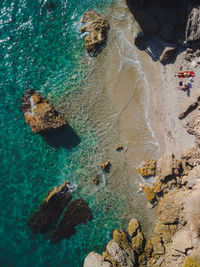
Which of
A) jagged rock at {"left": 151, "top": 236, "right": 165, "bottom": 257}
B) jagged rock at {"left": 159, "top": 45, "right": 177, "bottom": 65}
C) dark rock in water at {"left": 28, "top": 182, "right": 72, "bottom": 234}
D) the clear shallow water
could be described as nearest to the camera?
jagged rock at {"left": 159, "top": 45, "right": 177, "bottom": 65}

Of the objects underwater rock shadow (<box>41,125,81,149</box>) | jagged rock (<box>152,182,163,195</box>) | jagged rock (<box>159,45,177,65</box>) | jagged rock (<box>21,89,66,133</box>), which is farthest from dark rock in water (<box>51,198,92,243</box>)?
jagged rock (<box>159,45,177,65</box>)

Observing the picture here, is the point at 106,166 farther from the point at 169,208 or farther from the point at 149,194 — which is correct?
the point at 169,208

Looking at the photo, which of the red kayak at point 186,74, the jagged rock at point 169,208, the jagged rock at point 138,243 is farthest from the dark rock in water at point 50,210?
the red kayak at point 186,74

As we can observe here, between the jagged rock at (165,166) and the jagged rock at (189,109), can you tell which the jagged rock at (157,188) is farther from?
the jagged rock at (189,109)

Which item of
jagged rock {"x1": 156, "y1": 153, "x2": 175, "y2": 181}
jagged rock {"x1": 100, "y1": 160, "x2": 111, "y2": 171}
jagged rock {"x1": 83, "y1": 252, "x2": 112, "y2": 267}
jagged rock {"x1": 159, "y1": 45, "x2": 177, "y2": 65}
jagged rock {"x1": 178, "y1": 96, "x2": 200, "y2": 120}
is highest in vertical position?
jagged rock {"x1": 159, "y1": 45, "x2": 177, "y2": 65}

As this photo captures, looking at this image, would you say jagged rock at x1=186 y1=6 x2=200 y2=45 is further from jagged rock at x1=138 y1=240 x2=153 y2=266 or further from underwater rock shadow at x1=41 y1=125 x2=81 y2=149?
jagged rock at x1=138 y1=240 x2=153 y2=266
